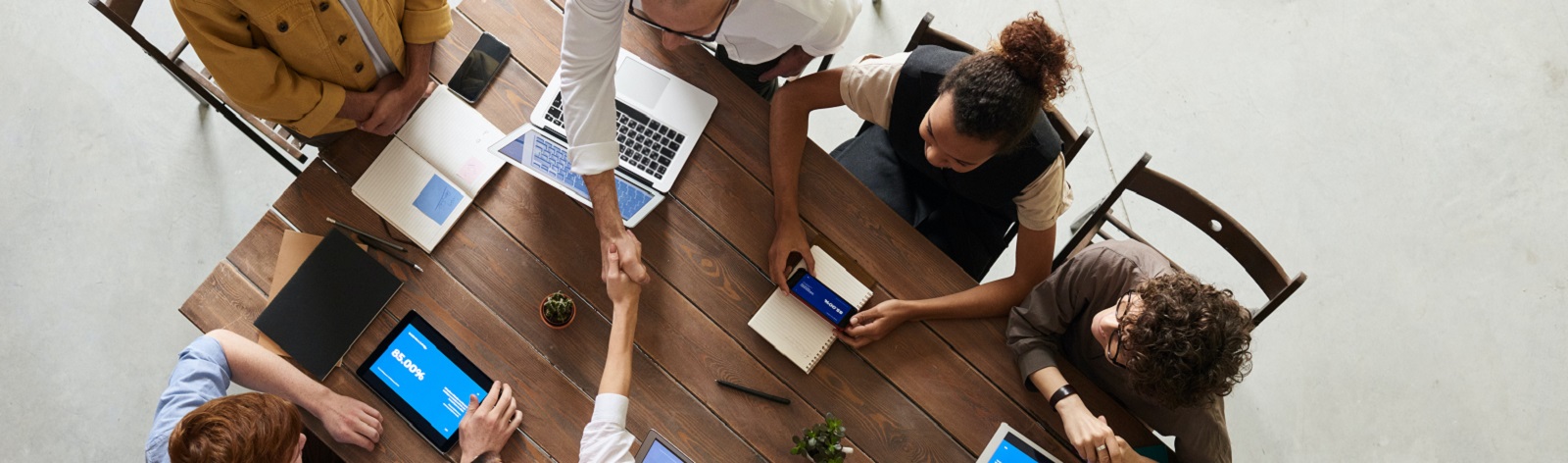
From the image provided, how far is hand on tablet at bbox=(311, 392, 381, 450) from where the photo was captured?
167 cm

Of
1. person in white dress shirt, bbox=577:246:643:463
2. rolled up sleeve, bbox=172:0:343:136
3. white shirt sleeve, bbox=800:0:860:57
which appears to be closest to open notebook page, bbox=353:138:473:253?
rolled up sleeve, bbox=172:0:343:136

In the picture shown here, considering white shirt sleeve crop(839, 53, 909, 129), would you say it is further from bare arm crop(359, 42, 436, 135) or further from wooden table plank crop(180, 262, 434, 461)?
wooden table plank crop(180, 262, 434, 461)

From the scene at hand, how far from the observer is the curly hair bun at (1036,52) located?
1518mm

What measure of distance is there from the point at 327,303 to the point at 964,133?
51.1 inches

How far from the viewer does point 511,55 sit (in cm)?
191

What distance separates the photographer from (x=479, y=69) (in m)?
1.89

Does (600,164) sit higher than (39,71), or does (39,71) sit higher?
(600,164)

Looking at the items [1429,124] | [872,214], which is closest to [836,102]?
[872,214]

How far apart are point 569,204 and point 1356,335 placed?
255 centimetres

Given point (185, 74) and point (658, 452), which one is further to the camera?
point (185, 74)

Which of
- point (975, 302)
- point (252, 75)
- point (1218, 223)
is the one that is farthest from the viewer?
point (1218, 223)

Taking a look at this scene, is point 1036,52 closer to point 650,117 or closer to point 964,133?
point 964,133

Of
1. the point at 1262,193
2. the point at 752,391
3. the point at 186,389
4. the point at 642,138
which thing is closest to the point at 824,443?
the point at 752,391

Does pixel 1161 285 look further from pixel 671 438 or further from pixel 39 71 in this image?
pixel 39 71
